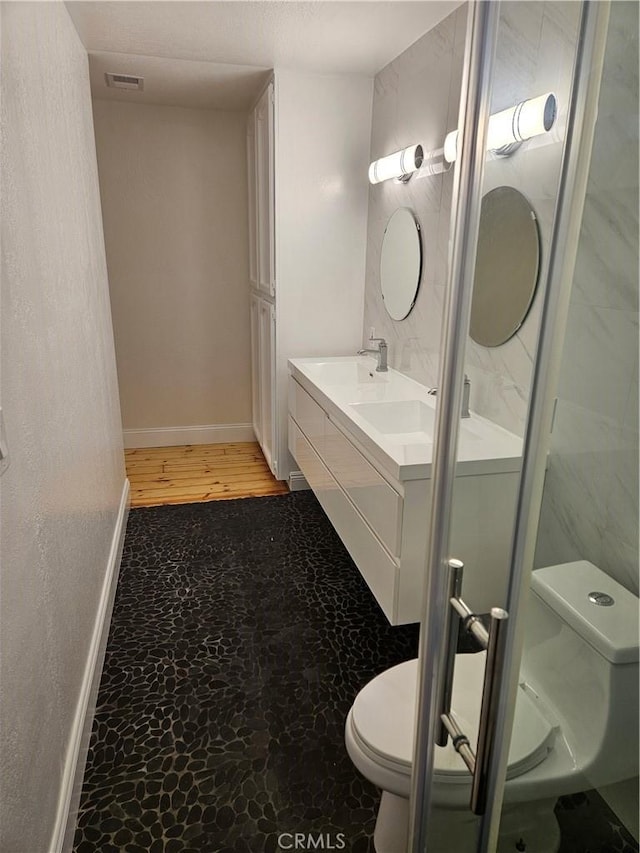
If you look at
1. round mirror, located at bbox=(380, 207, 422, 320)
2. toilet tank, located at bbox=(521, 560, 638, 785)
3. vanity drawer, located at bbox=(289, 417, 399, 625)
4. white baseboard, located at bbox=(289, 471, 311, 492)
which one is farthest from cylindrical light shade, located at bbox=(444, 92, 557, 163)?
white baseboard, located at bbox=(289, 471, 311, 492)

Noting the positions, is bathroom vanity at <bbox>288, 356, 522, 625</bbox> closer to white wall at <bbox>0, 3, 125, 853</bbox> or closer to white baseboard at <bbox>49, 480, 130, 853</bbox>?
white wall at <bbox>0, 3, 125, 853</bbox>

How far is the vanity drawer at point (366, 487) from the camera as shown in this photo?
6.10 feet

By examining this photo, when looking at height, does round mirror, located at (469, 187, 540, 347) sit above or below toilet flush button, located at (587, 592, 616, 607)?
above

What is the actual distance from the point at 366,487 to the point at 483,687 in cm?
134

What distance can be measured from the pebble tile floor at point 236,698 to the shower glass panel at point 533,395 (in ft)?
0.58

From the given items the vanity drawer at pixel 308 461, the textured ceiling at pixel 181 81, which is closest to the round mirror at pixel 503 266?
the vanity drawer at pixel 308 461

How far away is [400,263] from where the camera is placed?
2.89 m

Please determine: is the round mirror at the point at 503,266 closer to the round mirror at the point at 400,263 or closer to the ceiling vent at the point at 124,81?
the round mirror at the point at 400,263

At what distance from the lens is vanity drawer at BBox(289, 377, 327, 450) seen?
8.89ft

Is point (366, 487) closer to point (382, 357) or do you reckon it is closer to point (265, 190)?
point (382, 357)

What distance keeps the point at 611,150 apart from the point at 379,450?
1329 millimetres

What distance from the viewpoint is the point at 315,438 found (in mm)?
2812

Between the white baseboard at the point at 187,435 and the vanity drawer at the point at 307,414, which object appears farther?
the white baseboard at the point at 187,435

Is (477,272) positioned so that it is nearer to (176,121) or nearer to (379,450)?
(379,450)
